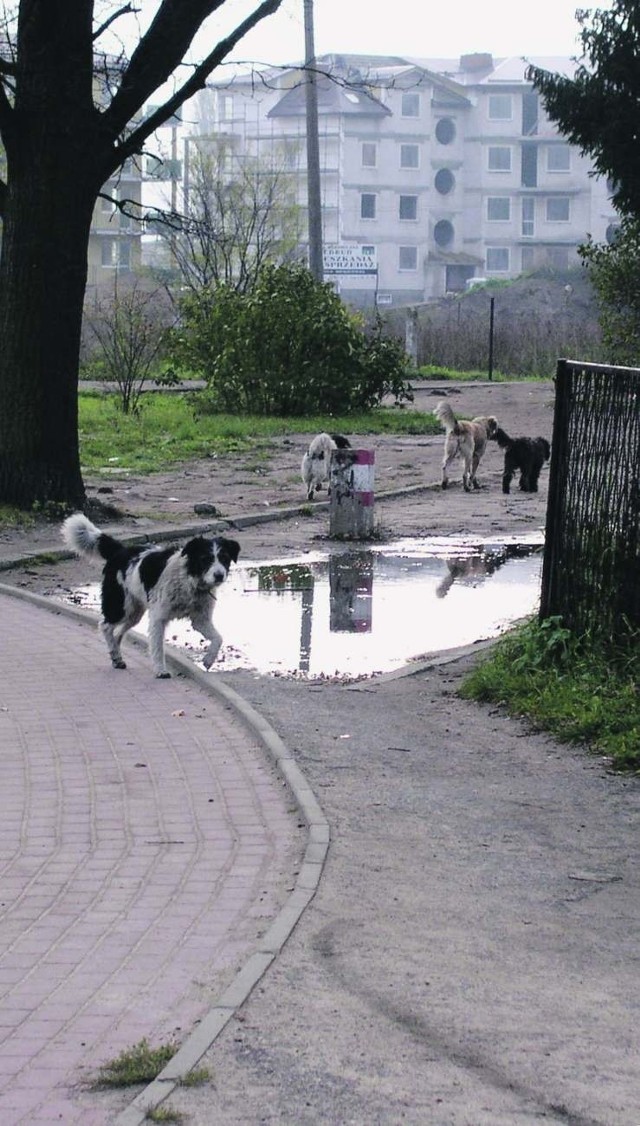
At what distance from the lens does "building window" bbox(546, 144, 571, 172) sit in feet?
342

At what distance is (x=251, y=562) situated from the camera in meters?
15.6

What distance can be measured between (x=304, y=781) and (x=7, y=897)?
2007 millimetres

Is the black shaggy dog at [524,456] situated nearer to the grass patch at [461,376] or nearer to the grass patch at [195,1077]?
the grass patch at [195,1077]

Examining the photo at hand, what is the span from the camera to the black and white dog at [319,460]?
1925cm

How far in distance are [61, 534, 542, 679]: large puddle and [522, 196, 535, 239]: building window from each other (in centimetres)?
9126

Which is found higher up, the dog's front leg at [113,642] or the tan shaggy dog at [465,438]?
the tan shaggy dog at [465,438]

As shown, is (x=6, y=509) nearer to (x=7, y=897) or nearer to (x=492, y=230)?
(x=7, y=897)

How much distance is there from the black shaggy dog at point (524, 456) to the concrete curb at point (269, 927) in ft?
34.9

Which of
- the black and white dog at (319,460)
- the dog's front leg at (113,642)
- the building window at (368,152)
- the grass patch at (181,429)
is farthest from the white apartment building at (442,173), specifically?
the dog's front leg at (113,642)

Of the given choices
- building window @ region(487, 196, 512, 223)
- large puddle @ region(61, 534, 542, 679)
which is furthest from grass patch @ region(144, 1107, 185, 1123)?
building window @ region(487, 196, 512, 223)

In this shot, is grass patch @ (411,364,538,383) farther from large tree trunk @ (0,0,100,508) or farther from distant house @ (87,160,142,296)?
distant house @ (87,160,142,296)

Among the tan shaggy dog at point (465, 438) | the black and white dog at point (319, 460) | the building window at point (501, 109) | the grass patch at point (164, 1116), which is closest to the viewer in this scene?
the grass patch at point (164, 1116)

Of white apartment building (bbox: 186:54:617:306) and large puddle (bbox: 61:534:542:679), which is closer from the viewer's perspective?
large puddle (bbox: 61:534:542:679)

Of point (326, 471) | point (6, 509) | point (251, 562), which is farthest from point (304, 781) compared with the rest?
point (326, 471)
